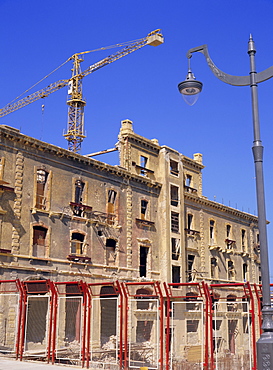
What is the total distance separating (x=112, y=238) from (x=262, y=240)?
95.5ft

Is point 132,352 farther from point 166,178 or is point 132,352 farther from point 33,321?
point 166,178

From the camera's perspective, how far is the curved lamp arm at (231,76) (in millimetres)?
13023

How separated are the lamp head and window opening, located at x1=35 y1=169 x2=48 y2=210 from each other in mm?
22266

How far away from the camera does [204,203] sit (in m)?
54.3

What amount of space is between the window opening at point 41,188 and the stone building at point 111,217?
0.25 ft

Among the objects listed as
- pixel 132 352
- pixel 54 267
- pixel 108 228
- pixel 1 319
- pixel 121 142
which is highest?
pixel 121 142

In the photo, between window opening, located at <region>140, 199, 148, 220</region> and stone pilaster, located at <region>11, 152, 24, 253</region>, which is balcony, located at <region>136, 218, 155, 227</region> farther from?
stone pilaster, located at <region>11, 152, 24, 253</region>

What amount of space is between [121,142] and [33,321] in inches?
747

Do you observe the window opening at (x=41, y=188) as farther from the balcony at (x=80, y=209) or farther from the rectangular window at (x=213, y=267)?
the rectangular window at (x=213, y=267)

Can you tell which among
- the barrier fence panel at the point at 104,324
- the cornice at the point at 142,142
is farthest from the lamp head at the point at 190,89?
the cornice at the point at 142,142

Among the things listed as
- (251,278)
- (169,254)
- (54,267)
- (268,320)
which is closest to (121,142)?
(169,254)

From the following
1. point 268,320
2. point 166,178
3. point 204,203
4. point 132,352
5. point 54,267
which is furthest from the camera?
point 204,203

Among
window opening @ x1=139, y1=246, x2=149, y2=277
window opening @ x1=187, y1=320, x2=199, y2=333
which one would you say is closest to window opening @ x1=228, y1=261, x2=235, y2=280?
window opening @ x1=187, y1=320, x2=199, y2=333

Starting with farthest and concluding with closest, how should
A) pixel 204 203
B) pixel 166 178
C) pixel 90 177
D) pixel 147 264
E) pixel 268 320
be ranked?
1. pixel 204 203
2. pixel 166 178
3. pixel 147 264
4. pixel 90 177
5. pixel 268 320
